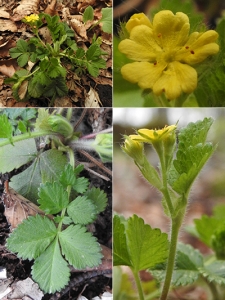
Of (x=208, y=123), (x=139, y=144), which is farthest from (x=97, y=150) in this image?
(x=208, y=123)

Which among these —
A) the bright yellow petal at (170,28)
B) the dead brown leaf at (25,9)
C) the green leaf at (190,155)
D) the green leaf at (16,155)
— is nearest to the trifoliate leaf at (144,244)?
the green leaf at (190,155)

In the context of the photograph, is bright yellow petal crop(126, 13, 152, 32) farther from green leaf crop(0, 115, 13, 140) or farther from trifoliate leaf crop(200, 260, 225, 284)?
A: trifoliate leaf crop(200, 260, 225, 284)

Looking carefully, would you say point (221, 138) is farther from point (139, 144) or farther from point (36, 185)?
point (36, 185)

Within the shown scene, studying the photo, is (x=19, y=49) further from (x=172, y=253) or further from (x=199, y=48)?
(x=172, y=253)

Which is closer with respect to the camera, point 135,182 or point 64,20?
point 64,20

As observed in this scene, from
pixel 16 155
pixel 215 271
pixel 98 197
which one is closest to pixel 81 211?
pixel 98 197

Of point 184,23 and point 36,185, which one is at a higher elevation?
point 184,23
